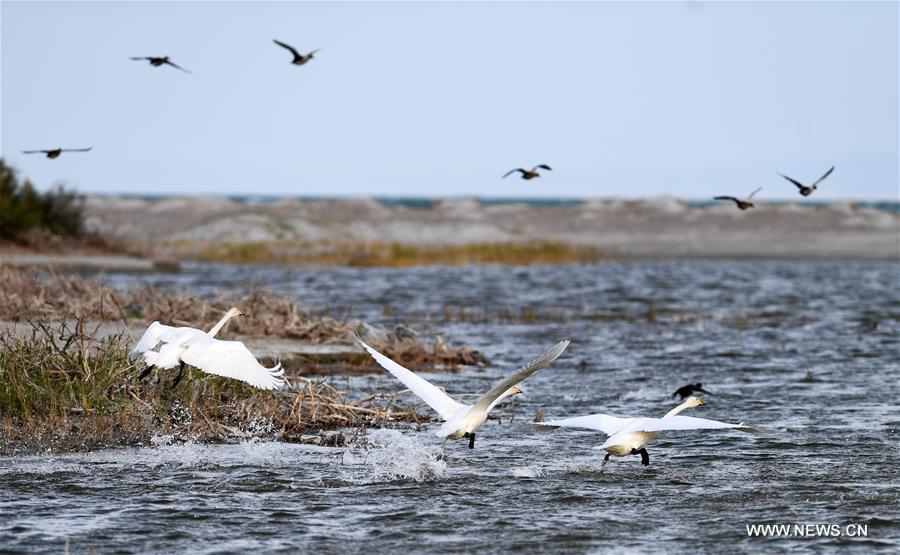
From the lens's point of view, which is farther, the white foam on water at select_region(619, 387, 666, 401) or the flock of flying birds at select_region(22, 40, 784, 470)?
the white foam on water at select_region(619, 387, 666, 401)

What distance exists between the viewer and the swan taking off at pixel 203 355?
10250 mm

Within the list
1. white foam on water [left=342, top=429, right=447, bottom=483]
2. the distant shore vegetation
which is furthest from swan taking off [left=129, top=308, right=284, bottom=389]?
the distant shore vegetation

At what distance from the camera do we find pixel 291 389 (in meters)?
13.3

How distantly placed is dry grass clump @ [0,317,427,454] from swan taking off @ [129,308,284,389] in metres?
1.33

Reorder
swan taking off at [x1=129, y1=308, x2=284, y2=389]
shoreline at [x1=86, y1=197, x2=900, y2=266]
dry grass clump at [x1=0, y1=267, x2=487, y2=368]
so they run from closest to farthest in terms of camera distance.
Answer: swan taking off at [x1=129, y1=308, x2=284, y2=389] < dry grass clump at [x1=0, y1=267, x2=487, y2=368] < shoreline at [x1=86, y1=197, x2=900, y2=266]

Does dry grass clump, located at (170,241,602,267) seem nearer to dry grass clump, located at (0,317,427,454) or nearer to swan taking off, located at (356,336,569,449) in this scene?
dry grass clump, located at (0,317,427,454)

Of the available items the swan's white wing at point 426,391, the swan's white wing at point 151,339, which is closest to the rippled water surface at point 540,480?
the swan's white wing at point 426,391

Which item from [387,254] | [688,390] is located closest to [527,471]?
[688,390]

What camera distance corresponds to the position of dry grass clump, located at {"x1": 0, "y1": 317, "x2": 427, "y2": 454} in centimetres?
1145

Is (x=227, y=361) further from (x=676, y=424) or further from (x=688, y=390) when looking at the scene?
(x=688, y=390)

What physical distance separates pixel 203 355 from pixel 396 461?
1.80 meters

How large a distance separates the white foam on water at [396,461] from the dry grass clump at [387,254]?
35.1 metres

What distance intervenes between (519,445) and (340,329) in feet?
18.0

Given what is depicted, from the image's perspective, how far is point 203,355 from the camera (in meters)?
10.3
